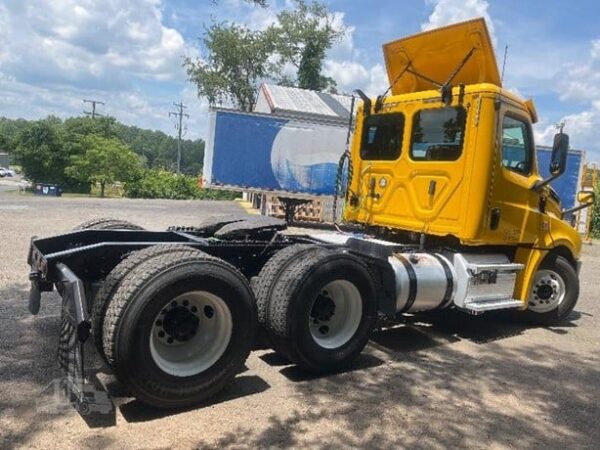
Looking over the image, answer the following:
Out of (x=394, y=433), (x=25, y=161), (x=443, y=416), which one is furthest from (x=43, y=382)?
(x=25, y=161)

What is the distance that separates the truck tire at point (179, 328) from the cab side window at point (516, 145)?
3.50 metres

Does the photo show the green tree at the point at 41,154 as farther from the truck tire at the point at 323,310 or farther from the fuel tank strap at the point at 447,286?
the truck tire at the point at 323,310

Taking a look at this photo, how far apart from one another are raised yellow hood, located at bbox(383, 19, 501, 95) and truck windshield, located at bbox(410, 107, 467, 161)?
51 cm

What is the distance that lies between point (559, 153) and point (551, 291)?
191 cm

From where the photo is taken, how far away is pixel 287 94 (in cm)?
2561

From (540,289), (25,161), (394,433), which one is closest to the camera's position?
(394,433)

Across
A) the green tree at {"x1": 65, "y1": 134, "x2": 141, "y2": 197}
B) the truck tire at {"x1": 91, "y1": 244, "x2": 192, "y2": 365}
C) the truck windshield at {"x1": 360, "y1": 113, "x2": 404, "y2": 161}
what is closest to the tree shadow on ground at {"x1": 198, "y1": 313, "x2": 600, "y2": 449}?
the truck tire at {"x1": 91, "y1": 244, "x2": 192, "y2": 365}

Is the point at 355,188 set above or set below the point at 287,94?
below

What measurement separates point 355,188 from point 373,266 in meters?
1.96

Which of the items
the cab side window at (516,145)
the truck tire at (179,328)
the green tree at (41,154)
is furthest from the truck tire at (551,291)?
the green tree at (41,154)

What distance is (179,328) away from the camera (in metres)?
4.05

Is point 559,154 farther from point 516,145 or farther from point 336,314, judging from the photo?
point 336,314

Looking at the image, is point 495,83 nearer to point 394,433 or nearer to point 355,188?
point 355,188

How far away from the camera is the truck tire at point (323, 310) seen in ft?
14.9
